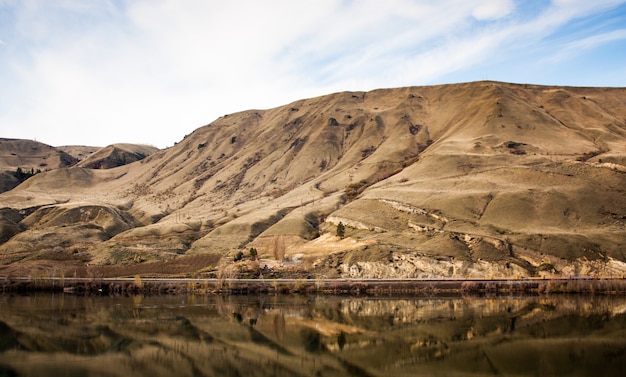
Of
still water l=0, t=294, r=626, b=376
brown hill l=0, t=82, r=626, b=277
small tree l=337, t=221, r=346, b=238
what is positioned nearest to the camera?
still water l=0, t=294, r=626, b=376

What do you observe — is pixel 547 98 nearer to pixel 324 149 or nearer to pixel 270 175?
pixel 324 149

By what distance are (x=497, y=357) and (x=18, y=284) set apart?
7998 centimetres

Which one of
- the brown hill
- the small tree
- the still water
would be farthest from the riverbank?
the small tree

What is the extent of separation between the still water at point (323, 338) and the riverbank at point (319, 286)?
5130mm

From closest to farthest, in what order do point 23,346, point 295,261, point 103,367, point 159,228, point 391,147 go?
point 103,367, point 23,346, point 295,261, point 159,228, point 391,147

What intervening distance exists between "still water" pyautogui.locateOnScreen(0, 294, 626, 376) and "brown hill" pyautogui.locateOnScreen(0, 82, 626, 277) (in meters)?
18.6

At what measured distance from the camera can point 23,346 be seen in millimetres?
44625

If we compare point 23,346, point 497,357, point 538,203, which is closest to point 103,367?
point 23,346

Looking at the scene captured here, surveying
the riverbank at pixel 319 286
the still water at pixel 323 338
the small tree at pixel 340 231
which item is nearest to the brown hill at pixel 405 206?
the small tree at pixel 340 231

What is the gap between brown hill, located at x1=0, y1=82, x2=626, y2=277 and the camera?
90.8 meters

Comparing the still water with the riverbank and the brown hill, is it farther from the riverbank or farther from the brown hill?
the brown hill

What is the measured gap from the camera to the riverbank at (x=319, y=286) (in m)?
77.6

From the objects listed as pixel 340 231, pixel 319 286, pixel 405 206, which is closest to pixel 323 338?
pixel 319 286

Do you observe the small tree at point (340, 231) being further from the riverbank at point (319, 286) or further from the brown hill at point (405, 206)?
the riverbank at point (319, 286)
